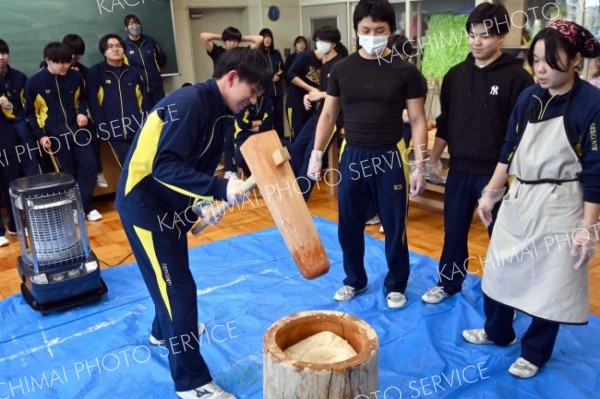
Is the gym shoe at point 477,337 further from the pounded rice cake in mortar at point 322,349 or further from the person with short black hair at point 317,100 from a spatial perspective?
the person with short black hair at point 317,100

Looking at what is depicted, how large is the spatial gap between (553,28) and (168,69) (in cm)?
494

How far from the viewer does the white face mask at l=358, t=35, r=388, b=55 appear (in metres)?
2.30

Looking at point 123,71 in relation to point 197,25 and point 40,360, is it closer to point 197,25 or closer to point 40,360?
point 197,25

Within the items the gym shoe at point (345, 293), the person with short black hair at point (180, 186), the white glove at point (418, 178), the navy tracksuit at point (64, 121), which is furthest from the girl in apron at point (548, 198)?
the navy tracksuit at point (64, 121)

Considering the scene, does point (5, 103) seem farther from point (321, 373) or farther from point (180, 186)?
point (321, 373)

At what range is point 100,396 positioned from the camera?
2037mm

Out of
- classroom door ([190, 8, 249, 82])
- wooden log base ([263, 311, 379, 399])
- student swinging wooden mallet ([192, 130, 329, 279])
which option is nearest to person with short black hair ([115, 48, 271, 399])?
student swinging wooden mallet ([192, 130, 329, 279])

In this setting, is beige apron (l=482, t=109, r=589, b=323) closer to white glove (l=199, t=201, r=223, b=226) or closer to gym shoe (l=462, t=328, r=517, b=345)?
gym shoe (l=462, t=328, r=517, b=345)

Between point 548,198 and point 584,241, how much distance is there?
0.59ft

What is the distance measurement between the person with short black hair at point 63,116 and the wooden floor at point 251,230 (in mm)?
433

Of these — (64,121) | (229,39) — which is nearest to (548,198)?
(64,121)

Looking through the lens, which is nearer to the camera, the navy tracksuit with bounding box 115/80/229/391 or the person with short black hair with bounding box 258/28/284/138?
the navy tracksuit with bounding box 115/80/229/391

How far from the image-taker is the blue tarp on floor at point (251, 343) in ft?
6.76

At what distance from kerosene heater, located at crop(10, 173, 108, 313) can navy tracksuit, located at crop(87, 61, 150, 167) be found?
1.67 metres
